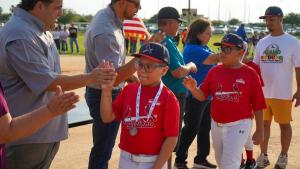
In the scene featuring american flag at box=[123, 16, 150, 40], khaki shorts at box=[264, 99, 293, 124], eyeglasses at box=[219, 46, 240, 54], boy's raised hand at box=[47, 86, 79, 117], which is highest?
american flag at box=[123, 16, 150, 40]

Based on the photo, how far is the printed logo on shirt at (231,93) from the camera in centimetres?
440

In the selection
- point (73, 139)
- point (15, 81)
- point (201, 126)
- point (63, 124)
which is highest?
point (15, 81)

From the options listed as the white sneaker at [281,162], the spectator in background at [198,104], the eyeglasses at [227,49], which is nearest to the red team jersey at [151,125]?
the eyeglasses at [227,49]

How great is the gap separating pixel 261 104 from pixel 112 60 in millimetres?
1616

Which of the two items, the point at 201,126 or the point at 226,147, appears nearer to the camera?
the point at 226,147

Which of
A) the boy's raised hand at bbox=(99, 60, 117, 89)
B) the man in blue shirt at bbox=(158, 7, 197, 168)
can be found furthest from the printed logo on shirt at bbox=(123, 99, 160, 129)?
the man in blue shirt at bbox=(158, 7, 197, 168)

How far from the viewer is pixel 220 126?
4.50 metres

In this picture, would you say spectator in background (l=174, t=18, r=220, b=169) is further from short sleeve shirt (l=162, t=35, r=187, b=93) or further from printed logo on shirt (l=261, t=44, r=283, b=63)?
printed logo on shirt (l=261, t=44, r=283, b=63)

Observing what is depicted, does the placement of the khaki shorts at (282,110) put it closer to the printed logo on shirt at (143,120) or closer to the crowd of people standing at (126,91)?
the crowd of people standing at (126,91)

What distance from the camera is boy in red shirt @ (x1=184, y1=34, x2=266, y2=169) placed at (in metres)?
4.38

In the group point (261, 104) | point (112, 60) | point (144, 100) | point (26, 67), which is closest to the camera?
point (26, 67)

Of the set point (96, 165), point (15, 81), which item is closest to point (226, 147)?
point (96, 165)

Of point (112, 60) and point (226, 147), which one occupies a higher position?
point (112, 60)

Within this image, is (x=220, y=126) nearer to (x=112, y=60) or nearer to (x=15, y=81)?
(x=112, y=60)
